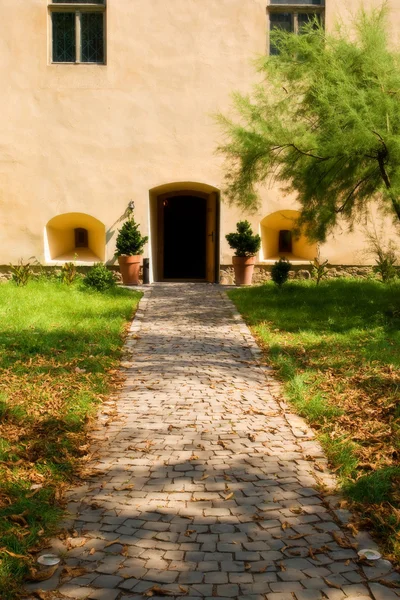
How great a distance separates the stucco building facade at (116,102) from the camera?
14.3 m

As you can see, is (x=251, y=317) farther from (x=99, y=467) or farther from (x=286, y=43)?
(x=99, y=467)

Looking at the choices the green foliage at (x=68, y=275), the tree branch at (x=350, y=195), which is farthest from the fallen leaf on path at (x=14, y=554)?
the green foliage at (x=68, y=275)

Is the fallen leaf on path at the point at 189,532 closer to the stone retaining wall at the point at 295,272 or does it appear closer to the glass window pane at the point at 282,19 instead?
the stone retaining wall at the point at 295,272

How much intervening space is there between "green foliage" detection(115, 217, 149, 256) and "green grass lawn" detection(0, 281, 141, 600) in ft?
10.0

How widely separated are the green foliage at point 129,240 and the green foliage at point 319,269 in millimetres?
3907

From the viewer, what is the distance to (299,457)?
442 cm

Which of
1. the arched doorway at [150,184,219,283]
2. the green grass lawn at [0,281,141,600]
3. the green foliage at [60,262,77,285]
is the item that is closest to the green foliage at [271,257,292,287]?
the green grass lawn at [0,281,141,600]

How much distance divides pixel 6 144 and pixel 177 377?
10.0m

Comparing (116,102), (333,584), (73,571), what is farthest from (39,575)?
(116,102)

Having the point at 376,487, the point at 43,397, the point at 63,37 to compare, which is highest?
the point at 63,37

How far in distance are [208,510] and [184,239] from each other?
15.8m

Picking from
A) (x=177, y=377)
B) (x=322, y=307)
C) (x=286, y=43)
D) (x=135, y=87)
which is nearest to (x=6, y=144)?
(x=135, y=87)

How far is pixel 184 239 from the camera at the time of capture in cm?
1908

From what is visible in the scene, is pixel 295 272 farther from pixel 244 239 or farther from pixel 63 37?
pixel 63 37
